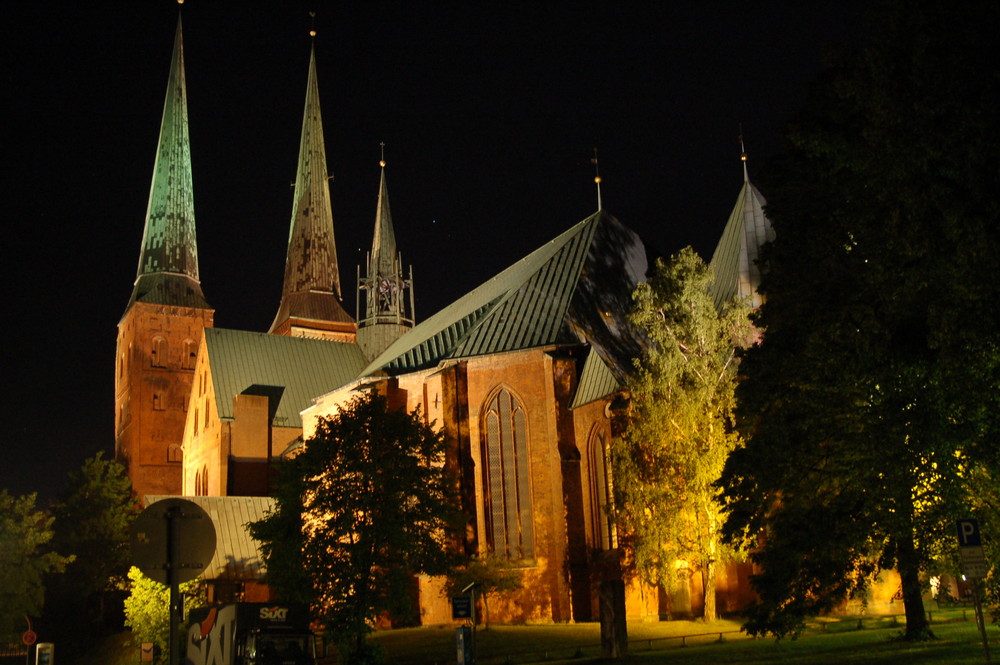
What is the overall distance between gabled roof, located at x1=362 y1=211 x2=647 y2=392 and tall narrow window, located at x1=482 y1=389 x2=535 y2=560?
2394 mm

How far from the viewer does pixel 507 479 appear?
34.4m

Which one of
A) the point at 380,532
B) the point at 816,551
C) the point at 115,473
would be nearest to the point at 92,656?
the point at 115,473

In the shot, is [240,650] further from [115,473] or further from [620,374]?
[115,473]

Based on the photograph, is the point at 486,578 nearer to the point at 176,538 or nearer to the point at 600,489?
the point at 600,489

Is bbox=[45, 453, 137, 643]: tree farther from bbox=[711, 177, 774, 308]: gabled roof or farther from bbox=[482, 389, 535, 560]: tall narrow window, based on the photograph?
bbox=[711, 177, 774, 308]: gabled roof

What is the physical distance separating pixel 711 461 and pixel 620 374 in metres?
6.62

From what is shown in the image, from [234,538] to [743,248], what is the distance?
23.8m

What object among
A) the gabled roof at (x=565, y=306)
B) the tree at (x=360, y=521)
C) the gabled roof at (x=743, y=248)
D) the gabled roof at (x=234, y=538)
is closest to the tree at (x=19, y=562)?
the gabled roof at (x=234, y=538)

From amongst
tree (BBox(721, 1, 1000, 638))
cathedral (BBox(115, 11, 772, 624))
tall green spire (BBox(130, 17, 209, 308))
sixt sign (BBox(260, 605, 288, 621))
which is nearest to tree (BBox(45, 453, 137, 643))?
cathedral (BBox(115, 11, 772, 624))

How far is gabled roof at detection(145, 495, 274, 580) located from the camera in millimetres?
37062

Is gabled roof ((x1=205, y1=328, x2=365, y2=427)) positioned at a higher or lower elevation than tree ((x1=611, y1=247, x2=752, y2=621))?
higher

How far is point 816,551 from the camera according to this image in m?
16.7

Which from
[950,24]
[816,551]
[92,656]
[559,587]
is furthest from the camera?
[92,656]

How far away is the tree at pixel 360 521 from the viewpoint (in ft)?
77.6
